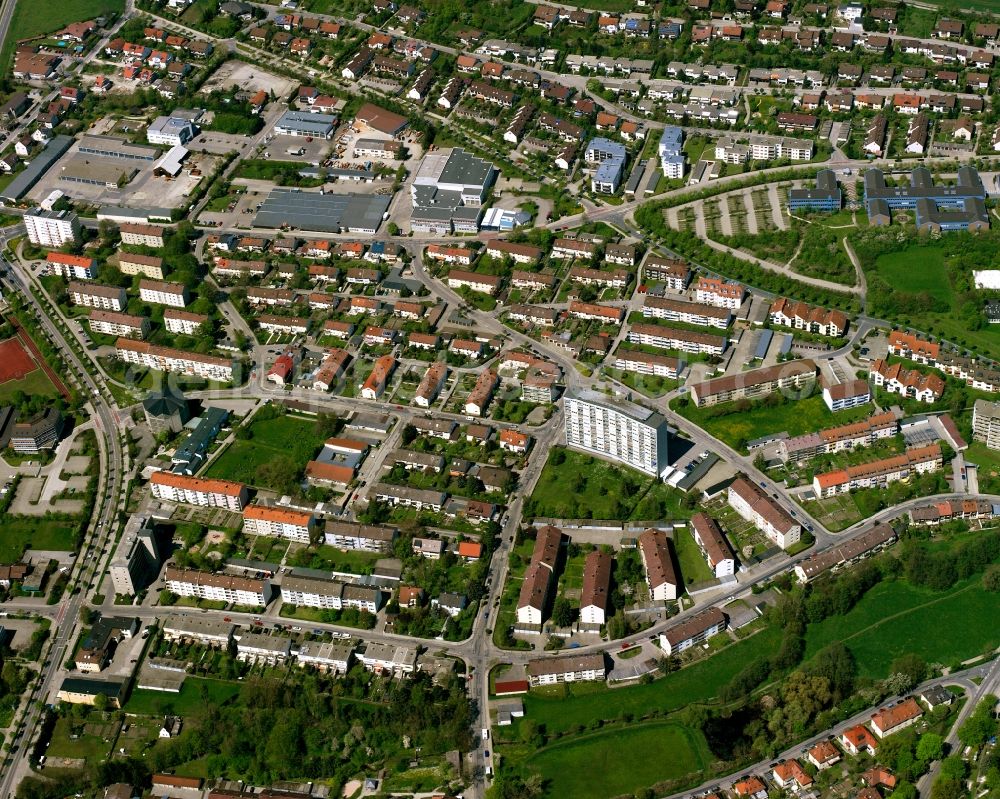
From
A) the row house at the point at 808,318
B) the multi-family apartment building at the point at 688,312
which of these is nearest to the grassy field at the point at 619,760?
the multi-family apartment building at the point at 688,312

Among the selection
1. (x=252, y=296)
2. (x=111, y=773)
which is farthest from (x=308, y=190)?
(x=111, y=773)

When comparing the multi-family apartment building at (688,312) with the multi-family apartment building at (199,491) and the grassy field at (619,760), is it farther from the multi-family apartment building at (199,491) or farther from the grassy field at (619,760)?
the grassy field at (619,760)

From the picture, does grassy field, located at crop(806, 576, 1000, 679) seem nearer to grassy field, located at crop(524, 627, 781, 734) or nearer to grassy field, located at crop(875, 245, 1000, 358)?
grassy field, located at crop(524, 627, 781, 734)

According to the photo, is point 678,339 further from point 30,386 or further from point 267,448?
point 30,386

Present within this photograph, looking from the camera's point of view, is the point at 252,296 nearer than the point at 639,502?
No

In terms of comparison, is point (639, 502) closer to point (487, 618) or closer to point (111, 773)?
point (487, 618)

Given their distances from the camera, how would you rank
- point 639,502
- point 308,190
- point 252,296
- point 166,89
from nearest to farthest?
1. point 639,502
2. point 252,296
3. point 308,190
4. point 166,89

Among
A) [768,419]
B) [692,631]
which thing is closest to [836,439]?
[768,419]
